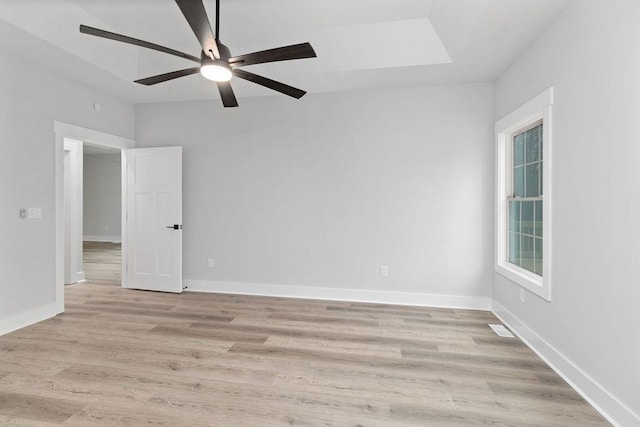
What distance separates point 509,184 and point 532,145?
62 cm

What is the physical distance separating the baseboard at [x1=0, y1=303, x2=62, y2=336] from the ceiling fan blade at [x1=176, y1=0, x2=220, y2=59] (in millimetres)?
3332

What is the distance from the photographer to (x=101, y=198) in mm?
10414

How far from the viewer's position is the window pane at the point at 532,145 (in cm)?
312

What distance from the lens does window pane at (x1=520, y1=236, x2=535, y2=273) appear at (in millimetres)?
3234

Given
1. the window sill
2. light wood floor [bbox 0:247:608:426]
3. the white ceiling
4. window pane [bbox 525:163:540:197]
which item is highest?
the white ceiling

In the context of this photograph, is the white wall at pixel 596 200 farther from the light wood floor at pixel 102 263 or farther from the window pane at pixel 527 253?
the light wood floor at pixel 102 263

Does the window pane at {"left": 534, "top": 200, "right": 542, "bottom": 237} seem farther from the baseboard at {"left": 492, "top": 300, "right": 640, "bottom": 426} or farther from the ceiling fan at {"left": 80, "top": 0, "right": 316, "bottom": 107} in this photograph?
the ceiling fan at {"left": 80, "top": 0, "right": 316, "bottom": 107}

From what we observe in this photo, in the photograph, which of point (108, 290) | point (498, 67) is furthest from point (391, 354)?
point (108, 290)

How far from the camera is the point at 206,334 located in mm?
3172

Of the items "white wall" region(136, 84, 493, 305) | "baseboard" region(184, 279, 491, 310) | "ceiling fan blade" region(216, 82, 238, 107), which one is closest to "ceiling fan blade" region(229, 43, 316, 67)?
"ceiling fan blade" region(216, 82, 238, 107)

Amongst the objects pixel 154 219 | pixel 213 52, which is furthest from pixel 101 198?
pixel 213 52

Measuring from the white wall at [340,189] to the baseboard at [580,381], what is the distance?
3.47ft

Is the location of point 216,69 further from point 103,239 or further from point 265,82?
point 103,239

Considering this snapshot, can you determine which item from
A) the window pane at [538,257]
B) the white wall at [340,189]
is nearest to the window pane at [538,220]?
the window pane at [538,257]
